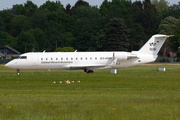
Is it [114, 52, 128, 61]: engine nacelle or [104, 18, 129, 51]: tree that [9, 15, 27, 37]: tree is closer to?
[104, 18, 129, 51]: tree

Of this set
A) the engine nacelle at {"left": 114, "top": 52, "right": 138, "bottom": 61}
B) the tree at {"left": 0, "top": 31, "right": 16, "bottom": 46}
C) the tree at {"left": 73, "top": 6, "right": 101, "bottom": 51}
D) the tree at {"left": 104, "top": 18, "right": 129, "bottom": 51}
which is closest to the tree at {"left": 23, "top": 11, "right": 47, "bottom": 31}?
the tree at {"left": 0, "top": 31, "right": 16, "bottom": 46}

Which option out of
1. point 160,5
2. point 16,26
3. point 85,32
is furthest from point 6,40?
point 160,5

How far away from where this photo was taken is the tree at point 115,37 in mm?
106875

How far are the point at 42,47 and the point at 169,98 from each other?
118 meters

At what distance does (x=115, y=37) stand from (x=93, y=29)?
28.6m

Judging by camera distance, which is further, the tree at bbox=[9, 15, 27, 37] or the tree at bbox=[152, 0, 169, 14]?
the tree at bbox=[152, 0, 169, 14]

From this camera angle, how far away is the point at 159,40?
147ft

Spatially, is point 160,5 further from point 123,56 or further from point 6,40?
point 123,56

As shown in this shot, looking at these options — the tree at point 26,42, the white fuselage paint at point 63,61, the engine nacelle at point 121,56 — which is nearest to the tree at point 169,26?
the tree at point 26,42

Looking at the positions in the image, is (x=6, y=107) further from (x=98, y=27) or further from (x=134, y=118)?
(x=98, y=27)

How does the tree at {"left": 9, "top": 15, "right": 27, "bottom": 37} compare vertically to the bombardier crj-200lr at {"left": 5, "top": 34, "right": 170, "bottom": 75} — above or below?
Answer: above

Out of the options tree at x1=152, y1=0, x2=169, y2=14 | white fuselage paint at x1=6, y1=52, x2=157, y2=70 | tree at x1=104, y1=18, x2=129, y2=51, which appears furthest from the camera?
tree at x1=152, y1=0, x2=169, y2=14

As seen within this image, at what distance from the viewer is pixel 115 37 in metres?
108

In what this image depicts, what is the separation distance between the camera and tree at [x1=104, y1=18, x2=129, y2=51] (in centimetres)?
10688
